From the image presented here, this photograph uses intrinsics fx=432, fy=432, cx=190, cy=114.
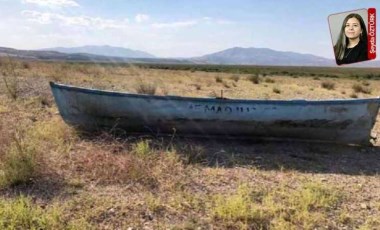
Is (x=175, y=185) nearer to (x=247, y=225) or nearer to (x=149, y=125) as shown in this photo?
(x=247, y=225)

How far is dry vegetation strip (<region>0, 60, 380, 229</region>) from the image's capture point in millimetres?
4441

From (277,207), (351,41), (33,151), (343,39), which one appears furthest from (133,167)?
(351,41)

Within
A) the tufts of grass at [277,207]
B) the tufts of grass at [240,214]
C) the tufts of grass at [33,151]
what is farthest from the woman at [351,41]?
the tufts of grass at [33,151]

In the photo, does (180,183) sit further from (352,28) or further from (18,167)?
(352,28)

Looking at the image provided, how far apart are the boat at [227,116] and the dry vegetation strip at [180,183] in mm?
241

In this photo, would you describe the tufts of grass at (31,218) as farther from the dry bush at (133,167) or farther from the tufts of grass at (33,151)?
the dry bush at (133,167)

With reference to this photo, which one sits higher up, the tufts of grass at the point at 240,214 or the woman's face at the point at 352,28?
the woman's face at the point at 352,28

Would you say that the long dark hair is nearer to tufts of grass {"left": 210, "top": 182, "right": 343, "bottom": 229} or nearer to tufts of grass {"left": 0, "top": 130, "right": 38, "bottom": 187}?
tufts of grass {"left": 210, "top": 182, "right": 343, "bottom": 229}

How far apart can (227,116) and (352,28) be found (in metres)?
2.57

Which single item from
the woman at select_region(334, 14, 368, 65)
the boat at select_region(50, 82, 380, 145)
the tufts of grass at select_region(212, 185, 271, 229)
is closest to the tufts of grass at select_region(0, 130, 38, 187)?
the boat at select_region(50, 82, 380, 145)

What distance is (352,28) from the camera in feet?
23.5

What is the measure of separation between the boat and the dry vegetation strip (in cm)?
24

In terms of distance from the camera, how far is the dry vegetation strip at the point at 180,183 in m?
4.44

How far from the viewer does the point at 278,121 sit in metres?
7.77
